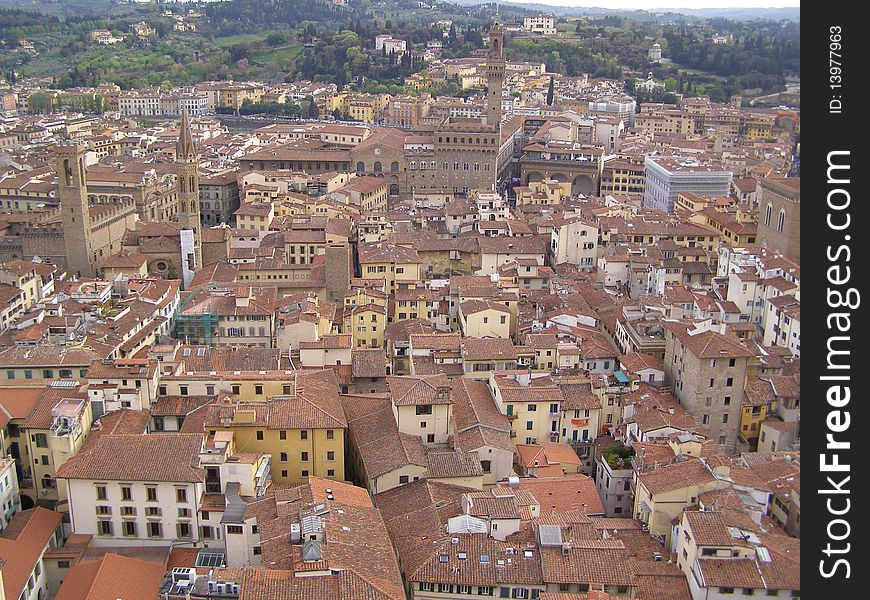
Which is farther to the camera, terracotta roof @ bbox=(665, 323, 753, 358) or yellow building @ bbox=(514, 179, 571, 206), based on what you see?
yellow building @ bbox=(514, 179, 571, 206)

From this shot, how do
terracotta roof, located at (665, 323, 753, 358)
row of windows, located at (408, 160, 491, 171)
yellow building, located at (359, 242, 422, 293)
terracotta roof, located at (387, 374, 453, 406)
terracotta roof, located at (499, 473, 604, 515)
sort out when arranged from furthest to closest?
row of windows, located at (408, 160, 491, 171), yellow building, located at (359, 242, 422, 293), terracotta roof, located at (665, 323, 753, 358), terracotta roof, located at (387, 374, 453, 406), terracotta roof, located at (499, 473, 604, 515)

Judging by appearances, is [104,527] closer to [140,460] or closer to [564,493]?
[140,460]

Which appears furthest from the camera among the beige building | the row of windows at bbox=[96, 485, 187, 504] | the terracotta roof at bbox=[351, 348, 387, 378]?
the beige building

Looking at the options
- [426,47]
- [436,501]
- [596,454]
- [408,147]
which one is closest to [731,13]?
[436,501]

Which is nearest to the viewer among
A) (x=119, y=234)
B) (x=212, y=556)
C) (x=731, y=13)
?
(x=731, y=13)

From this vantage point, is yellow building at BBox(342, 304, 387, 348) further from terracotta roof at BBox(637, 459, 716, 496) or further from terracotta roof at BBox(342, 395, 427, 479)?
terracotta roof at BBox(637, 459, 716, 496)

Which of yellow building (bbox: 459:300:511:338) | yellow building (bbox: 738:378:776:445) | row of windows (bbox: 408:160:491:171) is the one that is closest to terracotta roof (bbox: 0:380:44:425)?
yellow building (bbox: 459:300:511:338)

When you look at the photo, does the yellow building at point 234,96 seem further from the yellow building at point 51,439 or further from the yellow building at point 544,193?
the yellow building at point 51,439
